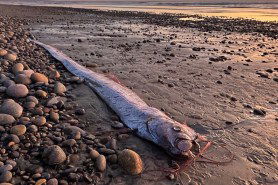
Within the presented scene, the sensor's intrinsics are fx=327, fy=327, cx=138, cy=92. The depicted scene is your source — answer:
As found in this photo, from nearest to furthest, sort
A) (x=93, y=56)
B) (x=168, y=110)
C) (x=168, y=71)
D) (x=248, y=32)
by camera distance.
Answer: (x=168, y=110)
(x=168, y=71)
(x=93, y=56)
(x=248, y=32)

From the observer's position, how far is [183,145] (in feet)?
15.6

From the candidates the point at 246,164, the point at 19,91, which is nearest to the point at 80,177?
the point at 246,164

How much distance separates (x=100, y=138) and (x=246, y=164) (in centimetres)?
239

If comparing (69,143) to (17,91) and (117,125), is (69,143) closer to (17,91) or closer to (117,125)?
(117,125)

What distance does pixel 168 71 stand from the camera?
10.2 m

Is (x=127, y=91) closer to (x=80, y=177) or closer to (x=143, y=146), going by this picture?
(x=143, y=146)

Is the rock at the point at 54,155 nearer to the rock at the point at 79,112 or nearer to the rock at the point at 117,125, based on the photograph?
the rock at the point at 117,125

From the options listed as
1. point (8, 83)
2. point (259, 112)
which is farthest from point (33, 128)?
point (259, 112)

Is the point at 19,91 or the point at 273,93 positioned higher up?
the point at 19,91

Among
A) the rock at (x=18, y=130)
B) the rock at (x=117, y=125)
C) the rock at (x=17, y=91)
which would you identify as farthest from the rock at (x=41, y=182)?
the rock at (x=17, y=91)

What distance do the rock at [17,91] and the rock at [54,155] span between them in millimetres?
2285

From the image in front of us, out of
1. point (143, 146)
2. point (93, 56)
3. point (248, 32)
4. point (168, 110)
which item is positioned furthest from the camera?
point (248, 32)

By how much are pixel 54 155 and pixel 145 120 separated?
176 cm

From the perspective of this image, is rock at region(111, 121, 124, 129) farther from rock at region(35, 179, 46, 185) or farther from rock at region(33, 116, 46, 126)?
rock at region(35, 179, 46, 185)
